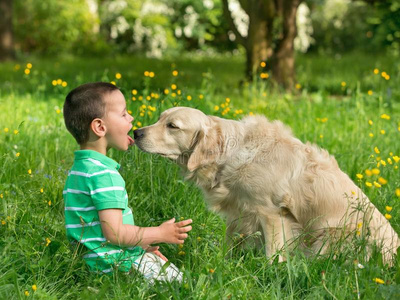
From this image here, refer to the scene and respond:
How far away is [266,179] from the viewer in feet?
11.4

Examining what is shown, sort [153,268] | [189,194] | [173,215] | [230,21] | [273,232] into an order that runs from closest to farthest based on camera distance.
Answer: [153,268]
[273,232]
[173,215]
[189,194]
[230,21]

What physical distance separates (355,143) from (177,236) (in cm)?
284

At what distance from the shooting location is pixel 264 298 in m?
2.87

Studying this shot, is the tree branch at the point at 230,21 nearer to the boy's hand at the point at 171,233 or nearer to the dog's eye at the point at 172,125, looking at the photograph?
the dog's eye at the point at 172,125

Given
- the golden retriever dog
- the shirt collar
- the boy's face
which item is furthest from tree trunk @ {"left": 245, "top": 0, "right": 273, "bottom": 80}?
the shirt collar

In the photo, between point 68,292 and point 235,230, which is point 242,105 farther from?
point 68,292

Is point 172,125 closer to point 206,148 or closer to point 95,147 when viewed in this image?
point 206,148

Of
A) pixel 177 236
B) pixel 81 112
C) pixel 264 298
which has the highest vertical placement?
pixel 81 112

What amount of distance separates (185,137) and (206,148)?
15 centimetres

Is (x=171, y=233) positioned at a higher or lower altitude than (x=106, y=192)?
lower

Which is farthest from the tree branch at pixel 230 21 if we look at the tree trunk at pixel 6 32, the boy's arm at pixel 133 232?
the tree trunk at pixel 6 32

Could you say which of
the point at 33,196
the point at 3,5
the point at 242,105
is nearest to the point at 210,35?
the point at 3,5

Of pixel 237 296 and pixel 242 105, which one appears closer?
pixel 237 296

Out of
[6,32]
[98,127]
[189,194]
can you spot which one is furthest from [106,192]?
[6,32]
